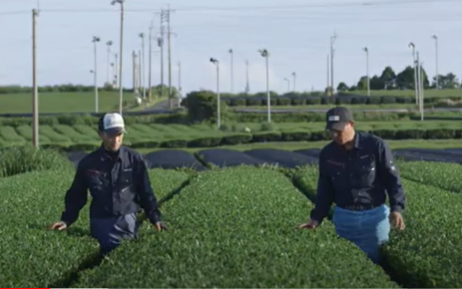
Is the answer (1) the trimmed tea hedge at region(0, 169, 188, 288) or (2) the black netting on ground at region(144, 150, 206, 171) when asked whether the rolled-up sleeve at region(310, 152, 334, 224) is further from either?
(2) the black netting on ground at region(144, 150, 206, 171)

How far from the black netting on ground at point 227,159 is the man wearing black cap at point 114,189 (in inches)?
924

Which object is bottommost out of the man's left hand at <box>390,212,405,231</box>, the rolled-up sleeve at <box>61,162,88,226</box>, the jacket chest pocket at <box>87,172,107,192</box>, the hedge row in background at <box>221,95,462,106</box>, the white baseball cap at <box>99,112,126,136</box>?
the man's left hand at <box>390,212,405,231</box>

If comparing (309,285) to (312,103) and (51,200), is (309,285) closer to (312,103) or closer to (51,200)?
(51,200)

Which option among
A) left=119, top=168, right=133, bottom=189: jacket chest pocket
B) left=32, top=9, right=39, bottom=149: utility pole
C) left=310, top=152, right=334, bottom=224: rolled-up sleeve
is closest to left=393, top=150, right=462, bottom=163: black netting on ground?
left=32, top=9, right=39, bottom=149: utility pole

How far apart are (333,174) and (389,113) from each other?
59.9 meters

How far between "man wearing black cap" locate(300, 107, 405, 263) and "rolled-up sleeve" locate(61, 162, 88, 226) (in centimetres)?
244

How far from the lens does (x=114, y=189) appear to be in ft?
29.0

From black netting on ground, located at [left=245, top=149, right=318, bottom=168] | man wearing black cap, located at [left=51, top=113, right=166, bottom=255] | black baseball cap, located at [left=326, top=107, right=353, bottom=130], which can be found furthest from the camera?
black netting on ground, located at [left=245, top=149, right=318, bottom=168]

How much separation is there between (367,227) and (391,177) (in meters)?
0.56

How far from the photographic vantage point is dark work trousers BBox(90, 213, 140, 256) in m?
9.00

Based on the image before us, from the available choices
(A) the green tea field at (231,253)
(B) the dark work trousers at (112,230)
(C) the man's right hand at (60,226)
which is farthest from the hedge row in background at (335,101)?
(B) the dark work trousers at (112,230)

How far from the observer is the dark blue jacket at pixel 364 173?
845 cm

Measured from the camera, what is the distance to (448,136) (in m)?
50.3

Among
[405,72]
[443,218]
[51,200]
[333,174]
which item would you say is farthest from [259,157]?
[405,72]
